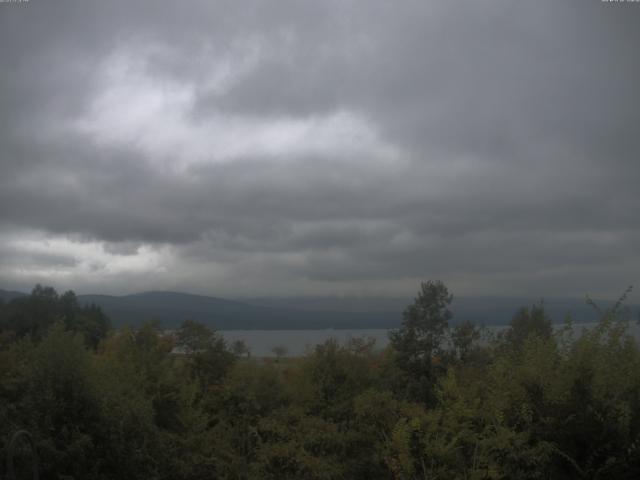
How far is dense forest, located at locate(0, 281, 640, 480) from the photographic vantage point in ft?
32.0

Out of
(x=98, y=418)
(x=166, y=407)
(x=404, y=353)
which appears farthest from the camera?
(x=404, y=353)

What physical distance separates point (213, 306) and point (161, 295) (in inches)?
364

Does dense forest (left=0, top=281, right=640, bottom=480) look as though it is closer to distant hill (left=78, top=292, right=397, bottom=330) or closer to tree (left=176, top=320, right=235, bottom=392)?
tree (left=176, top=320, right=235, bottom=392)

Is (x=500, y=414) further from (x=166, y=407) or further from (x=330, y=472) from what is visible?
(x=166, y=407)

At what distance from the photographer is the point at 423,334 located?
64.7ft

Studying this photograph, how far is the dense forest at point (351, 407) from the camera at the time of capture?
32.0 ft

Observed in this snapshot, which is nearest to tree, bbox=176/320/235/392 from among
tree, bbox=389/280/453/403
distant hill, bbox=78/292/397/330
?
tree, bbox=389/280/453/403

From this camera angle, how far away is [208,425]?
18.4 metres

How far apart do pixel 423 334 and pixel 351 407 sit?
4151 mm

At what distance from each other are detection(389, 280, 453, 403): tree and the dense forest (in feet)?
0.15

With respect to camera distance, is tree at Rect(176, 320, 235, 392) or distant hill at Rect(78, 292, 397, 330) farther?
distant hill at Rect(78, 292, 397, 330)

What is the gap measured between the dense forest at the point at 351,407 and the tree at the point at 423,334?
44mm

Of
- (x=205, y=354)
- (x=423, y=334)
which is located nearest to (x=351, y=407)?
(x=423, y=334)

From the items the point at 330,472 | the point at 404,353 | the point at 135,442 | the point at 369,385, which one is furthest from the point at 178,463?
the point at 404,353
